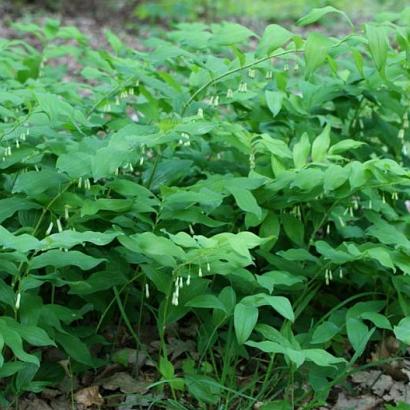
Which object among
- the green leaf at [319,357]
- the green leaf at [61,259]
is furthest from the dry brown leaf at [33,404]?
the green leaf at [319,357]

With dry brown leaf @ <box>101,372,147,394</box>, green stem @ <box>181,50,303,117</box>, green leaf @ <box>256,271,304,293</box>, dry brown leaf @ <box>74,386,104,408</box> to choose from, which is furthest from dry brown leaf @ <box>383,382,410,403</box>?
green stem @ <box>181,50,303,117</box>

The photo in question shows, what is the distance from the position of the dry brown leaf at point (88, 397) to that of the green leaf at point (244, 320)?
724 millimetres

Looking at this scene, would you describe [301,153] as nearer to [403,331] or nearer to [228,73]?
[228,73]

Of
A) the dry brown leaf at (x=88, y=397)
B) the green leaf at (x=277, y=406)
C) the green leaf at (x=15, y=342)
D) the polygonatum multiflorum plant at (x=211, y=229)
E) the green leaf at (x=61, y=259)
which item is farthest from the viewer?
the dry brown leaf at (x=88, y=397)

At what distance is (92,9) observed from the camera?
11.2m

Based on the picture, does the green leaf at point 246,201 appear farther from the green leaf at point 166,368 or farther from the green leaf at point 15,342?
the green leaf at point 15,342

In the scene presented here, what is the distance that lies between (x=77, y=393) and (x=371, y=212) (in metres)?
1.40

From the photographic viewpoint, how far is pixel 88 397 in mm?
3178

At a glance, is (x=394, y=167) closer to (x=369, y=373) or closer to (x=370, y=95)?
(x=370, y=95)

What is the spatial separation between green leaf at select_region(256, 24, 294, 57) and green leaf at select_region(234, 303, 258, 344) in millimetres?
952

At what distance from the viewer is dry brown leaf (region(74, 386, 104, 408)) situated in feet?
10.4

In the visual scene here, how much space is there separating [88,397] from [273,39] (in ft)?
5.11

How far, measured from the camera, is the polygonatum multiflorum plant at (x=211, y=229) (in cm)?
285

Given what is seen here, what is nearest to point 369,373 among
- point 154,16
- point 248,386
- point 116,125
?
point 248,386
